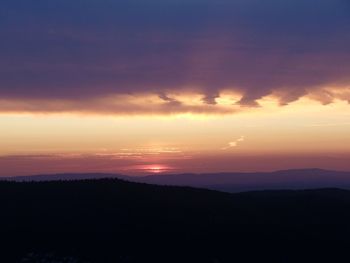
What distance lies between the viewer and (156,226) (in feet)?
135

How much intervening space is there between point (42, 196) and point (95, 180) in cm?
777

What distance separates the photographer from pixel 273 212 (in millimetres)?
51250

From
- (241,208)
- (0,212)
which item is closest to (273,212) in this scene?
(241,208)

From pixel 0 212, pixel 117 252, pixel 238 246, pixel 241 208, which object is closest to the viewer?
pixel 117 252

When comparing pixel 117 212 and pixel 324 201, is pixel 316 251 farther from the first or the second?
pixel 324 201

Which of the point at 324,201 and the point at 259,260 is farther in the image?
the point at 324,201

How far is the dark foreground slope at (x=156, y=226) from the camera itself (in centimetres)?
3619

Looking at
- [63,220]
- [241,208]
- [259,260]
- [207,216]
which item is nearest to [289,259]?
[259,260]

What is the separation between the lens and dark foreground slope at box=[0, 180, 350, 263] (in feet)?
119

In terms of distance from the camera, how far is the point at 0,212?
148 ft

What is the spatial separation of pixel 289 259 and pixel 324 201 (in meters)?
22.8

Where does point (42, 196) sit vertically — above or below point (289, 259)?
above

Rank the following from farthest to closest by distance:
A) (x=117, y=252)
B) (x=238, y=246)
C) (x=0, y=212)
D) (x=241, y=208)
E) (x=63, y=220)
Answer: (x=241, y=208)
(x=0, y=212)
(x=63, y=220)
(x=238, y=246)
(x=117, y=252)

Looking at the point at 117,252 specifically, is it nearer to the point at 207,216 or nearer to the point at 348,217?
the point at 207,216
